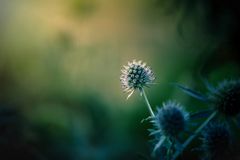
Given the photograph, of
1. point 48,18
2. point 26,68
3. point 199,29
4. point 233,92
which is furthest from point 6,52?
point 233,92

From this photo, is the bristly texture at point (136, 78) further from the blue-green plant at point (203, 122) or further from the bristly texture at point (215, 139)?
the bristly texture at point (215, 139)

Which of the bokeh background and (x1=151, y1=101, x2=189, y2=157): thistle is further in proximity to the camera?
the bokeh background

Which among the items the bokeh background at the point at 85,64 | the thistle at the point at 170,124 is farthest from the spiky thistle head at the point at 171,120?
the bokeh background at the point at 85,64

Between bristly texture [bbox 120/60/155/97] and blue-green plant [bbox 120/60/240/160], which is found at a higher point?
bristly texture [bbox 120/60/155/97]

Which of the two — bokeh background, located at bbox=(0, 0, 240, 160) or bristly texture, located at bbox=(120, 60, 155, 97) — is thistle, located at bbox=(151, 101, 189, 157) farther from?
bokeh background, located at bbox=(0, 0, 240, 160)

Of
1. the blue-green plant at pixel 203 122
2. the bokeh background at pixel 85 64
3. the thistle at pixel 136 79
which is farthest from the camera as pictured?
the bokeh background at pixel 85 64

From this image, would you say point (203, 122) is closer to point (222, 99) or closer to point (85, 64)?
point (222, 99)

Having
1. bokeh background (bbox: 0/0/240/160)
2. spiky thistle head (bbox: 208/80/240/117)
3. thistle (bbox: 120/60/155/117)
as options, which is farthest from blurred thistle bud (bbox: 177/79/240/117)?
bokeh background (bbox: 0/0/240/160)
